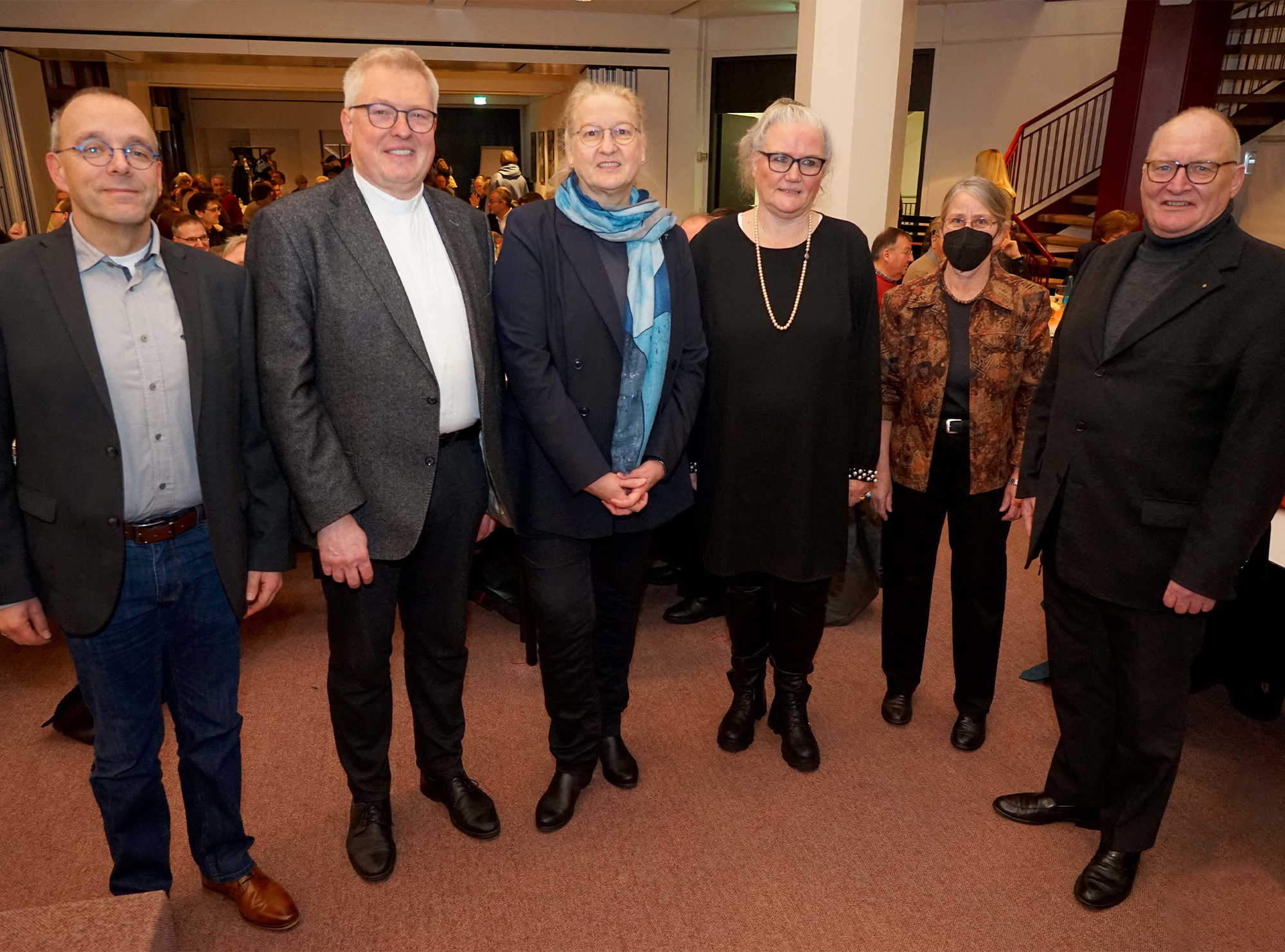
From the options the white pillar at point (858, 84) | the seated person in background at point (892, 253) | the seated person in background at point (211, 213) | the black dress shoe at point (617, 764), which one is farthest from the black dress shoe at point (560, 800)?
the seated person in background at point (211, 213)

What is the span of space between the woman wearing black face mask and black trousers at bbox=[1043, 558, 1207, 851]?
1.17ft

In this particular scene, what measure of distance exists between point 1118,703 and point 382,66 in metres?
2.25

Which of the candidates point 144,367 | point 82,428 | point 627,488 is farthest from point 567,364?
point 82,428

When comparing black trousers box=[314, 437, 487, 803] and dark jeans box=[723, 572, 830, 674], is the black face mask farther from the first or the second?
black trousers box=[314, 437, 487, 803]

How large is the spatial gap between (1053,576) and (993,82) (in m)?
10.5

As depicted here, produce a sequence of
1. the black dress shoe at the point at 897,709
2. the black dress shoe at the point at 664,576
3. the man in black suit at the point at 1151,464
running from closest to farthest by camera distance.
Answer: the man in black suit at the point at 1151,464
the black dress shoe at the point at 897,709
the black dress shoe at the point at 664,576

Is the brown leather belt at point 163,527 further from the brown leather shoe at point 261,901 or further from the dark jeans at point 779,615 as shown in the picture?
the dark jeans at point 779,615

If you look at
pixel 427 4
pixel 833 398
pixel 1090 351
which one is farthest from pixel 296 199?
pixel 427 4

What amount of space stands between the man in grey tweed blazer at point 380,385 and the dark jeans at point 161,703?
9.7 inches

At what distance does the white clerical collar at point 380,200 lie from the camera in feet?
6.42

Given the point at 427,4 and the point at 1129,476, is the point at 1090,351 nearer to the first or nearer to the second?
the point at 1129,476

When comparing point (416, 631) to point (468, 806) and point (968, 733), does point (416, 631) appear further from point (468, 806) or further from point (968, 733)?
point (968, 733)

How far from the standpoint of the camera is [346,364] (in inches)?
75.5

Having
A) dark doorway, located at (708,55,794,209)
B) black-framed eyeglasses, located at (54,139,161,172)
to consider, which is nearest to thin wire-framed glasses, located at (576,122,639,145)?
black-framed eyeglasses, located at (54,139,161,172)
